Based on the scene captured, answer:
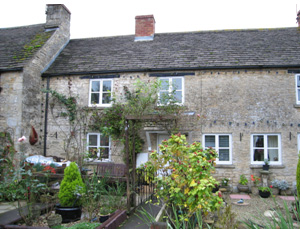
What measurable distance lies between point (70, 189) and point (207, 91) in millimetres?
7320

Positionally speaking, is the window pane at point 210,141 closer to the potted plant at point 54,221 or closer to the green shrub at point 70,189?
the green shrub at point 70,189

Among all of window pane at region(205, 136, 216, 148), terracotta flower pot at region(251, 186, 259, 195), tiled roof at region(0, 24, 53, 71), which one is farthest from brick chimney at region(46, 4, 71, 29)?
terracotta flower pot at region(251, 186, 259, 195)

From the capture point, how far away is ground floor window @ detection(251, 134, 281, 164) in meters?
10.5

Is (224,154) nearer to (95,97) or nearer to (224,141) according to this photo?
(224,141)

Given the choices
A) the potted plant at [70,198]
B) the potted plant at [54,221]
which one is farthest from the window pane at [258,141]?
the potted plant at [54,221]

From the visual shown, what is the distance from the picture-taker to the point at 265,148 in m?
10.5

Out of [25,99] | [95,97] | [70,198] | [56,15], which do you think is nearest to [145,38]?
[95,97]

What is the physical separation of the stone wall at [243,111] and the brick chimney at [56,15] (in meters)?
8.05

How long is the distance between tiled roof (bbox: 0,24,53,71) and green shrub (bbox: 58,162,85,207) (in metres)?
6.85

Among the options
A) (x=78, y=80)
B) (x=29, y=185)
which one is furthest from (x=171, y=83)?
(x=29, y=185)

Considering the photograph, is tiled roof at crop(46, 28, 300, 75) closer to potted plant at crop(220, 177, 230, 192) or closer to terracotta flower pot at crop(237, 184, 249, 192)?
potted plant at crop(220, 177, 230, 192)

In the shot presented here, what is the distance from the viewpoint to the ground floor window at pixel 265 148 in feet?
34.4

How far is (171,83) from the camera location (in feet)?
36.6

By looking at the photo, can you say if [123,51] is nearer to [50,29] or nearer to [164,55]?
[164,55]
